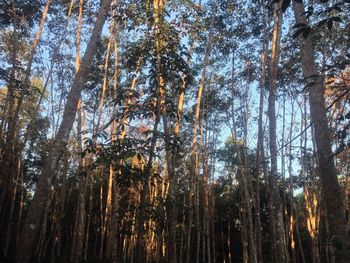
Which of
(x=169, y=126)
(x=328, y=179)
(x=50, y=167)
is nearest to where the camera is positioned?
(x=328, y=179)

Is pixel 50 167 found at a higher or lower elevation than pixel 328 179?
higher

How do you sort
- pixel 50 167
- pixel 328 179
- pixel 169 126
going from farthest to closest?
pixel 169 126, pixel 50 167, pixel 328 179

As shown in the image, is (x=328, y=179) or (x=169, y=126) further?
(x=169, y=126)

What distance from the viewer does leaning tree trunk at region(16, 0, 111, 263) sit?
330 centimetres

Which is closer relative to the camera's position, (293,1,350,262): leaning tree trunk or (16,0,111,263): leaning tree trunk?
(293,1,350,262): leaning tree trunk

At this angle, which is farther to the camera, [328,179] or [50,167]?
[50,167]

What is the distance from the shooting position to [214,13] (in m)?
10.9

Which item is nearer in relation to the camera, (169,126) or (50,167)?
(50,167)

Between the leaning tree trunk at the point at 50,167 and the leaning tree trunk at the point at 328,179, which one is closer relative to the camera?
the leaning tree trunk at the point at 328,179

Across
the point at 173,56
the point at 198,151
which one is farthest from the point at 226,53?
the point at 173,56

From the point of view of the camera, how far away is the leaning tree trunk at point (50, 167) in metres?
3.30

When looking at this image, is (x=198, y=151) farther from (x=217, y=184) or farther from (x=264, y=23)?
(x=217, y=184)

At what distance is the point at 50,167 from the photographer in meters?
3.63

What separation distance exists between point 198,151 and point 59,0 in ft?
24.0
